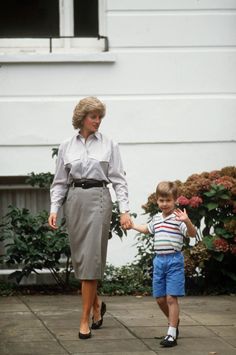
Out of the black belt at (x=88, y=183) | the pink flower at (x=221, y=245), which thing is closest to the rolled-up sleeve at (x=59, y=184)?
the black belt at (x=88, y=183)

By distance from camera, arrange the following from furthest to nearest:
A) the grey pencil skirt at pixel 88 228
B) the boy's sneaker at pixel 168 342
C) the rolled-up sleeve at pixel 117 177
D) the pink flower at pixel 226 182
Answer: the pink flower at pixel 226 182 → the rolled-up sleeve at pixel 117 177 → the grey pencil skirt at pixel 88 228 → the boy's sneaker at pixel 168 342

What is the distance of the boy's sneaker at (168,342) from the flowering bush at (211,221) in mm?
2271

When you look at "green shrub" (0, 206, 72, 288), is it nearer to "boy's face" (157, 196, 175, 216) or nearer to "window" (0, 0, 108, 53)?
"window" (0, 0, 108, 53)

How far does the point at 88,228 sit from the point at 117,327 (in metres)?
0.87

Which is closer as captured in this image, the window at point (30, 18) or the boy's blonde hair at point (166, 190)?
the boy's blonde hair at point (166, 190)

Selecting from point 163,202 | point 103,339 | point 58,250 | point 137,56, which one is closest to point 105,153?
point 163,202

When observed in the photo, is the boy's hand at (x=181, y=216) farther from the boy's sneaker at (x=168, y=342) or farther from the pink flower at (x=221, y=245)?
the pink flower at (x=221, y=245)

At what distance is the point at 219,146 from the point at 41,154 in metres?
1.81

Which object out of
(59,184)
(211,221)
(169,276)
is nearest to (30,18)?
(211,221)

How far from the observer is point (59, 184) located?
305 inches

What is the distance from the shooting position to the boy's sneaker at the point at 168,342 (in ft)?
23.6

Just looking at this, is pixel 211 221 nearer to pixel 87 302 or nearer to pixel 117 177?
pixel 117 177

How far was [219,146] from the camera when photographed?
10.4m

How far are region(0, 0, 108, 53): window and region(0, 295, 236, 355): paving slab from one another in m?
2.60
